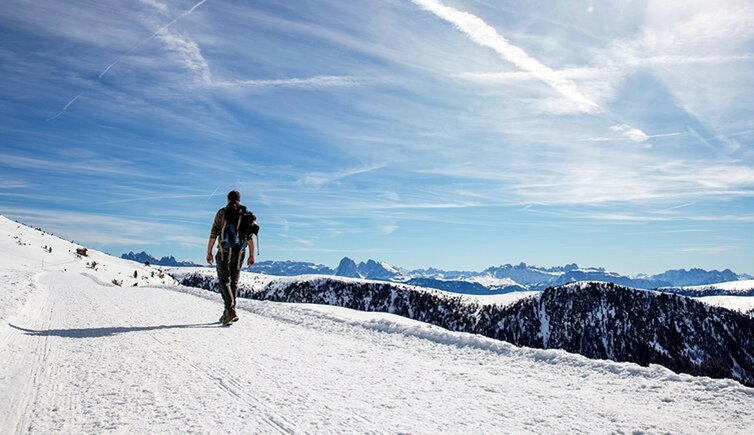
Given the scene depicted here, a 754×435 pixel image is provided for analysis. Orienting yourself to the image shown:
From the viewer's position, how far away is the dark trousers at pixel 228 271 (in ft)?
36.9

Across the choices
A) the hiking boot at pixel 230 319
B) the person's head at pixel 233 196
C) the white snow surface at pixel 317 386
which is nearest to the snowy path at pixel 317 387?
the white snow surface at pixel 317 386

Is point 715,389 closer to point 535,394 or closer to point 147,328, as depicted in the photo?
point 535,394

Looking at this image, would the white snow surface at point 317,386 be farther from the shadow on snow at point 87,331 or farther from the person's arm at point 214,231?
the person's arm at point 214,231

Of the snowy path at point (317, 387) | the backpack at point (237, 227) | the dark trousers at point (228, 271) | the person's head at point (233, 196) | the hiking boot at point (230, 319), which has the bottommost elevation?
the snowy path at point (317, 387)

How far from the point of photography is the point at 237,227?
11273mm

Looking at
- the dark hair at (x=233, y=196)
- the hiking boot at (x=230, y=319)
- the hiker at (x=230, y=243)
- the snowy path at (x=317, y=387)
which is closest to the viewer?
the snowy path at (x=317, y=387)

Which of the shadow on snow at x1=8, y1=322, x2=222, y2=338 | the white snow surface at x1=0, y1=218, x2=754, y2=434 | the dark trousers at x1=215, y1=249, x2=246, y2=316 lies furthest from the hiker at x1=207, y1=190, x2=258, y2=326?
the shadow on snow at x1=8, y1=322, x2=222, y2=338

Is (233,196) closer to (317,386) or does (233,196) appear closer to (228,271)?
(228,271)

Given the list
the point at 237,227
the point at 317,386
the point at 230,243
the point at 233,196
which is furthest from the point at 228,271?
the point at 317,386

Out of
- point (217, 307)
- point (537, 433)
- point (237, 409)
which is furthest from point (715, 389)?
point (217, 307)

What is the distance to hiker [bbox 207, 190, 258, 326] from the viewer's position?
36.7 feet

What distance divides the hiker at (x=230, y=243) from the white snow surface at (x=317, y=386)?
1.46m

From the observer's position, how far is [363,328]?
11.6m

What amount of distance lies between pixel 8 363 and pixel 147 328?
11.1 feet
